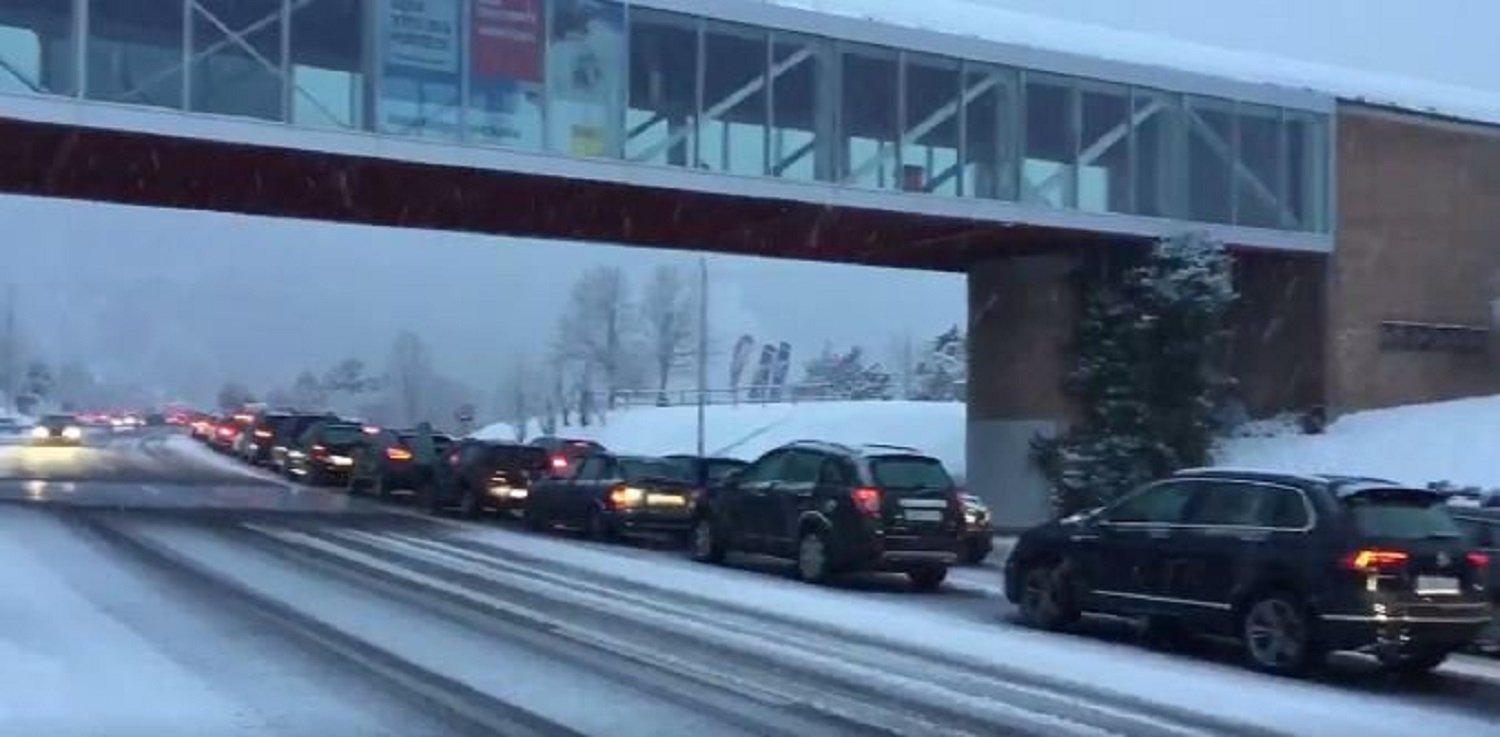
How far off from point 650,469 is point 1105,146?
1147cm

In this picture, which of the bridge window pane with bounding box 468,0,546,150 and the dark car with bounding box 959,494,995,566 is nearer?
the dark car with bounding box 959,494,995,566

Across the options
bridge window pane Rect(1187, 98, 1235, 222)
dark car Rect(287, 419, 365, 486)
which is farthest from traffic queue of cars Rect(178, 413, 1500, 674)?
dark car Rect(287, 419, 365, 486)

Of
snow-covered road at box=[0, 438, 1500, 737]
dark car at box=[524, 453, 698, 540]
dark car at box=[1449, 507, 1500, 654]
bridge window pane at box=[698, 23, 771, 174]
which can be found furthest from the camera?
bridge window pane at box=[698, 23, 771, 174]

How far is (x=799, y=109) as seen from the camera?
32688 mm

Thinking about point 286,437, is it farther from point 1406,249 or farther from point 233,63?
point 1406,249

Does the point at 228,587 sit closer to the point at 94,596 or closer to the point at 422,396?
the point at 94,596

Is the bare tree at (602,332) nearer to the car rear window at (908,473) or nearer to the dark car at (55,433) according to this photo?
the dark car at (55,433)

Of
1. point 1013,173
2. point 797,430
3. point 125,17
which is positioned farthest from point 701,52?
point 797,430

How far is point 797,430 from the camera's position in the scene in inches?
2719

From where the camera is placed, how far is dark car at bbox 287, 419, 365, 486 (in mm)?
46562

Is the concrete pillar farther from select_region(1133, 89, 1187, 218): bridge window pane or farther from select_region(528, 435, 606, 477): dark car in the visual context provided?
select_region(528, 435, 606, 477): dark car

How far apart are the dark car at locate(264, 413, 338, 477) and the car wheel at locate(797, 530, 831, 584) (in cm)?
3001

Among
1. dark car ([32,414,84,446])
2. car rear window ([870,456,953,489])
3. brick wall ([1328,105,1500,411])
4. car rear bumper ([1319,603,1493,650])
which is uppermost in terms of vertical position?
brick wall ([1328,105,1500,411])

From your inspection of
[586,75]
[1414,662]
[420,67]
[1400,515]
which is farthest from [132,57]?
[1414,662]
